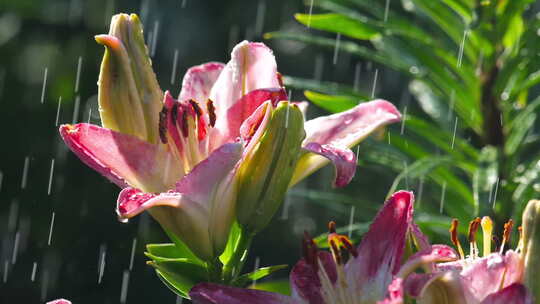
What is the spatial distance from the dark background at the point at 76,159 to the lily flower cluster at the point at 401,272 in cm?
226

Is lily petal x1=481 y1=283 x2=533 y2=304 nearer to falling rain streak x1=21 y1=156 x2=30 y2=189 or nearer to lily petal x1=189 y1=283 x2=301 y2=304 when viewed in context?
lily petal x1=189 y1=283 x2=301 y2=304

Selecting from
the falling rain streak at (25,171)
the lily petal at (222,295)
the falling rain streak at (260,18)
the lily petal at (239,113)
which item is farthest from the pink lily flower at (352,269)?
the falling rain streak at (260,18)

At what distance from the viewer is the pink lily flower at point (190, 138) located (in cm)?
72

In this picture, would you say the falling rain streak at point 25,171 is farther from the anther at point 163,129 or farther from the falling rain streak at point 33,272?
the anther at point 163,129

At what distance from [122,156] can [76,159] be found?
2566 mm

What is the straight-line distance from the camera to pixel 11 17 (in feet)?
11.4

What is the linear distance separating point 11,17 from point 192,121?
9.16 feet

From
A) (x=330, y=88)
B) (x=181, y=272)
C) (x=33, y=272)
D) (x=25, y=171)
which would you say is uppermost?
(x=330, y=88)

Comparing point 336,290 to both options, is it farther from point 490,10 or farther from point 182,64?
point 182,64

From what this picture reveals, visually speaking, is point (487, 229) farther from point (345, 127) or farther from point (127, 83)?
point (127, 83)

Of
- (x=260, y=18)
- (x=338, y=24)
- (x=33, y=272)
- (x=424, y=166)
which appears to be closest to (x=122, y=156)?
(x=424, y=166)

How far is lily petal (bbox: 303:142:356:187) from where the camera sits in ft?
2.32

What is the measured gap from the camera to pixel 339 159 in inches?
28.3

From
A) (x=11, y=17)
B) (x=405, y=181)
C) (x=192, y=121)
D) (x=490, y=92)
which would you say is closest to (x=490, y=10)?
(x=490, y=92)
